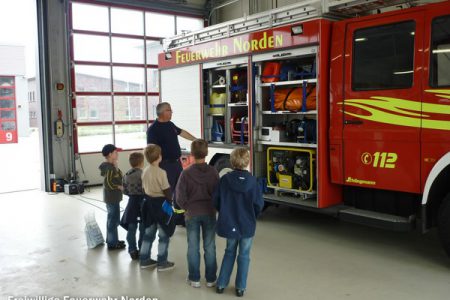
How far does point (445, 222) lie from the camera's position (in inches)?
179

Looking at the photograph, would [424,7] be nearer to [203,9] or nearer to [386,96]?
[386,96]

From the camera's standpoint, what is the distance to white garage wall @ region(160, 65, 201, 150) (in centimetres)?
750

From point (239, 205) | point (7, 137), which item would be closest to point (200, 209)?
point (239, 205)

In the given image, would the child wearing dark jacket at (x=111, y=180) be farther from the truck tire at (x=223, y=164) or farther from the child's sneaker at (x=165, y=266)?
the truck tire at (x=223, y=164)

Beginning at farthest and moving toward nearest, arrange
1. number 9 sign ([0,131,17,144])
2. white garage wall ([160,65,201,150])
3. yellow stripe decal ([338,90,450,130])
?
number 9 sign ([0,131,17,144]) < white garage wall ([160,65,201,150]) < yellow stripe decal ([338,90,450,130])

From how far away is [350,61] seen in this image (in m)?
5.30

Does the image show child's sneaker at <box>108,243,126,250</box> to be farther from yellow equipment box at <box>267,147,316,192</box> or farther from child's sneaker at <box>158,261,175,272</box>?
yellow equipment box at <box>267,147,316,192</box>

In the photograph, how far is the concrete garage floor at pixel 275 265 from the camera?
4.12m

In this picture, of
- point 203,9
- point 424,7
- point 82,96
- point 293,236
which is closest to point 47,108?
point 82,96

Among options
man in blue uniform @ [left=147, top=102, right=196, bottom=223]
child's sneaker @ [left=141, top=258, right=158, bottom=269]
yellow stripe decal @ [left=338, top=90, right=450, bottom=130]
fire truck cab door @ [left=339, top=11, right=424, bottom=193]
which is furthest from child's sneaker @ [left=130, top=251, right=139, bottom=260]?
yellow stripe decal @ [left=338, top=90, right=450, bottom=130]

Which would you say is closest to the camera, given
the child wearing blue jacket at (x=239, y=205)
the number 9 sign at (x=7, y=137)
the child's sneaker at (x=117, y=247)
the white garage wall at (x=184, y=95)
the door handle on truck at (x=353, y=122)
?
the child wearing blue jacket at (x=239, y=205)

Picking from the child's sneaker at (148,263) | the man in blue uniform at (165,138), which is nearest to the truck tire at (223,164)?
the man in blue uniform at (165,138)

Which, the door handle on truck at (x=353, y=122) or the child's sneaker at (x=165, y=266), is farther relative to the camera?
the door handle on truck at (x=353, y=122)

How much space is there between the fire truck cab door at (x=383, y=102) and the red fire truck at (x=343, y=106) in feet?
0.04
